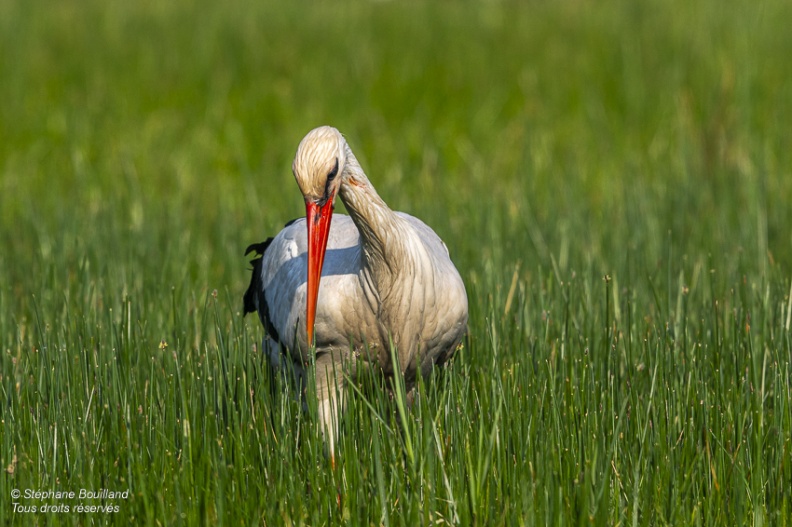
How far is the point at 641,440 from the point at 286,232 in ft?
5.13

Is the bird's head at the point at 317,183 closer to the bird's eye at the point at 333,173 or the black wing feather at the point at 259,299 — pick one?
the bird's eye at the point at 333,173

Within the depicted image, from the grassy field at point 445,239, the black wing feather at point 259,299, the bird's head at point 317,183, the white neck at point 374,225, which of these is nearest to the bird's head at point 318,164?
the bird's head at point 317,183

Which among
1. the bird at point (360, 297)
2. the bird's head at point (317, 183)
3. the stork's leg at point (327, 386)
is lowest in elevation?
the stork's leg at point (327, 386)

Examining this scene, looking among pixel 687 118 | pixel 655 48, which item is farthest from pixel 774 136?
pixel 655 48

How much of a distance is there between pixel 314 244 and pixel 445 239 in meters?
2.54

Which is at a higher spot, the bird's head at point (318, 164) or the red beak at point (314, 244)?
the bird's head at point (318, 164)

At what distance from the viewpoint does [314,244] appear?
9.73 ft

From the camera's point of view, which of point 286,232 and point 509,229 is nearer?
point 286,232

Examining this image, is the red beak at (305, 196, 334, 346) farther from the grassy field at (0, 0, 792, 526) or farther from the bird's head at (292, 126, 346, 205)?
the grassy field at (0, 0, 792, 526)

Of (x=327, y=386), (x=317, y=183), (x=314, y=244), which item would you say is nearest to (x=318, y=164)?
(x=317, y=183)

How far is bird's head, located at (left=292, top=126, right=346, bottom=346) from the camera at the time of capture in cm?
286

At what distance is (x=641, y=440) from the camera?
2.92 m

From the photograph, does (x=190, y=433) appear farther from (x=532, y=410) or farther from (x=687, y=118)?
(x=687, y=118)

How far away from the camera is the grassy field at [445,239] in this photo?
9.15 ft
